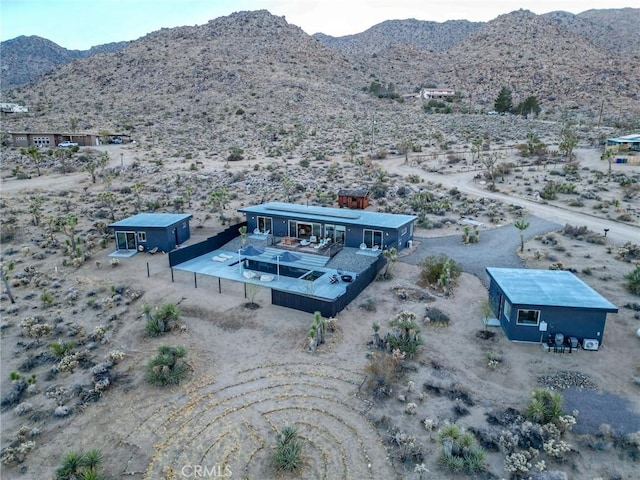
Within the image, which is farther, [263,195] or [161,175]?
[161,175]

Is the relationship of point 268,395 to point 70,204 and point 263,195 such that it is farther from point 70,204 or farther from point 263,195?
point 70,204

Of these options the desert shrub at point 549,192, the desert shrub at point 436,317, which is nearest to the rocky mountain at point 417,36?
the desert shrub at point 549,192

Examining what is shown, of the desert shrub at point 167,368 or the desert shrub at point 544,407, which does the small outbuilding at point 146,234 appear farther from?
the desert shrub at point 544,407

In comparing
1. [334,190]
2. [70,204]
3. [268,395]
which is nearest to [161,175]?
[70,204]

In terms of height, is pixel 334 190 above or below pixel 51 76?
below

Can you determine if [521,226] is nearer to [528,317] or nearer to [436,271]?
[436,271]

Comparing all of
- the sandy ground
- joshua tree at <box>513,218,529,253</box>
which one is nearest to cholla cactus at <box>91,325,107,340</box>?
the sandy ground

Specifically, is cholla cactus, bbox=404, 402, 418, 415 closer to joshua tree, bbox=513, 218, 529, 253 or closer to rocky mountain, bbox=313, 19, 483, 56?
joshua tree, bbox=513, 218, 529, 253

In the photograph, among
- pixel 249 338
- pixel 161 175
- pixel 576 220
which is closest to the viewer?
pixel 249 338
